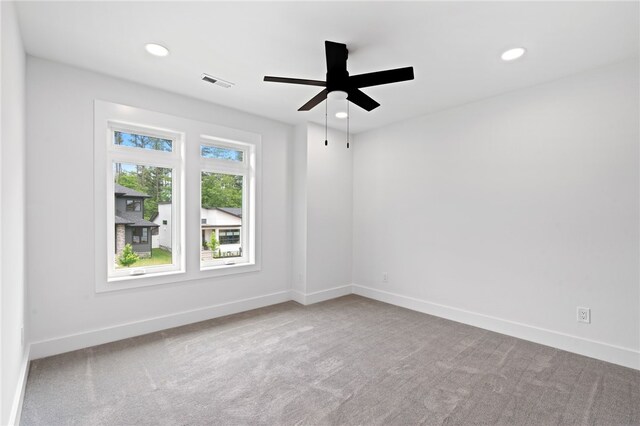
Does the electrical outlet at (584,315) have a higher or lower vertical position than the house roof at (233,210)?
lower

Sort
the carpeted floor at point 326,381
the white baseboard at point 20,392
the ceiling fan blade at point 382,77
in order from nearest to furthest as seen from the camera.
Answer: the white baseboard at point 20,392 < the carpeted floor at point 326,381 < the ceiling fan blade at point 382,77

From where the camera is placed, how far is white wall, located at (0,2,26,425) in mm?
1611

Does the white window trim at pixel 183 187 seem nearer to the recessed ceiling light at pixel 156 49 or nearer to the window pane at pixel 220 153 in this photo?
the window pane at pixel 220 153

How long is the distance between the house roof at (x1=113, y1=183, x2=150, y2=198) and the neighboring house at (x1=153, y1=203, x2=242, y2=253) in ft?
0.80

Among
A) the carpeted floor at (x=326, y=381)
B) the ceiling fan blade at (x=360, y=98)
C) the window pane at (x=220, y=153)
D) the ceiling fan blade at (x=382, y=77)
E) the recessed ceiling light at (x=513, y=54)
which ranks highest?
the recessed ceiling light at (x=513, y=54)

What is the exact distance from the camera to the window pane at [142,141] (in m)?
3.24

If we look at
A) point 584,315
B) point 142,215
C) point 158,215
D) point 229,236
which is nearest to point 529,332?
point 584,315

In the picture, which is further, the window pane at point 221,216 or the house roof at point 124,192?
the window pane at point 221,216

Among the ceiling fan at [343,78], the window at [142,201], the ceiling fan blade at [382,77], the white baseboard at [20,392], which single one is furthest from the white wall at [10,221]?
the ceiling fan blade at [382,77]

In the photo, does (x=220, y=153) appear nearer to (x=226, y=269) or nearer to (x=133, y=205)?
(x=133, y=205)

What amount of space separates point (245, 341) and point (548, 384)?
2.56m

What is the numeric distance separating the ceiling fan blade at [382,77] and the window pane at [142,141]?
2.35 meters

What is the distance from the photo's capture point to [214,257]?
402cm

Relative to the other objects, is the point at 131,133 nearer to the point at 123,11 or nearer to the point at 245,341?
the point at 123,11
